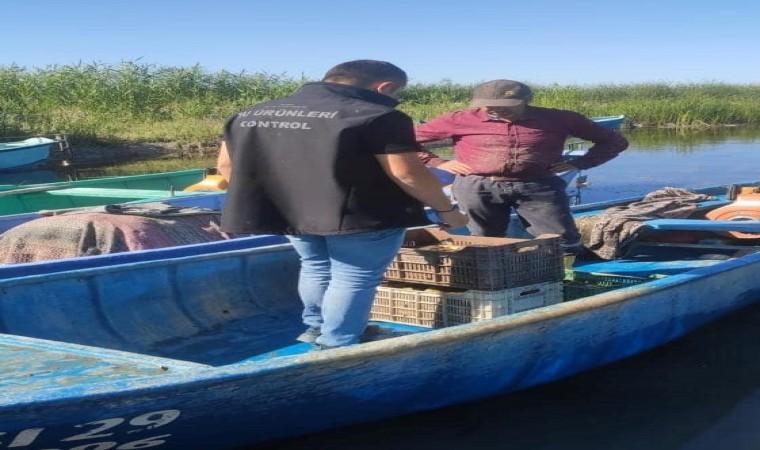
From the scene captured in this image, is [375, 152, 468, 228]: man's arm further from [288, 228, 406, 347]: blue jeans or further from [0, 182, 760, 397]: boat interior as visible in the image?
[0, 182, 760, 397]: boat interior

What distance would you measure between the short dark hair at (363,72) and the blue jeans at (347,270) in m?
0.66

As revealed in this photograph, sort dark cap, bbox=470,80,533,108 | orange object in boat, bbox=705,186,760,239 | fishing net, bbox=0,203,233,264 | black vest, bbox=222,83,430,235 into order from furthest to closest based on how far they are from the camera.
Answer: orange object in boat, bbox=705,186,760,239 → fishing net, bbox=0,203,233,264 → dark cap, bbox=470,80,533,108 → black vest, bbox=222,83,430,235

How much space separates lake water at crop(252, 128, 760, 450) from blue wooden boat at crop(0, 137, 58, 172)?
18.0 m

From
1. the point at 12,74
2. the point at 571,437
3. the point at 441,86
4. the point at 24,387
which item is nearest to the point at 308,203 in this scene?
the point at 24,387

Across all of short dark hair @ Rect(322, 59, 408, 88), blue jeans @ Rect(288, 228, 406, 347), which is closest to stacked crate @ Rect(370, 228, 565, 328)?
blue jeans @ Rect(288, 228, 406, 347)

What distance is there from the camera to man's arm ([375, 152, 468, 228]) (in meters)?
3.64

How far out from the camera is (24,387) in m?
3.08

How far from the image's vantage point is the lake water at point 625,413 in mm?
4219

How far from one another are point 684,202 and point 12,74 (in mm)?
29513

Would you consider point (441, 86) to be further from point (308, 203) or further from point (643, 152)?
point (308, 203)

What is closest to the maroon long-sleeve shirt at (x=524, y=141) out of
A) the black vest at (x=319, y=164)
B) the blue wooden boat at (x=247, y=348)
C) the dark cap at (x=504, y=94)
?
the dark cap at (x=504, y=94)

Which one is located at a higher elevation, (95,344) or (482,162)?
(482,162)

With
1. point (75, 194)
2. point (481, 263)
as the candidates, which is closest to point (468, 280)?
point (481, 263)

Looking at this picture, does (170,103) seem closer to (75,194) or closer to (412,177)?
(75,194)
